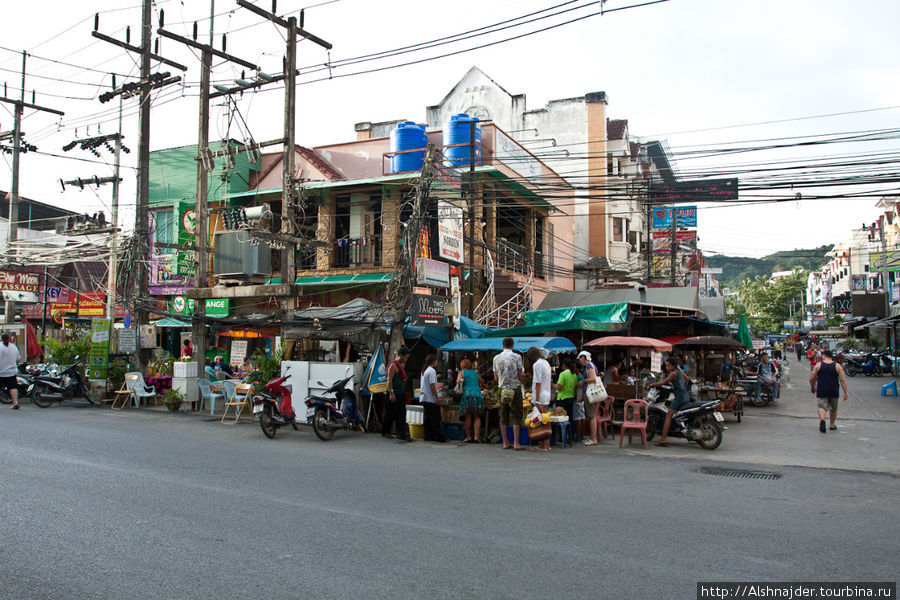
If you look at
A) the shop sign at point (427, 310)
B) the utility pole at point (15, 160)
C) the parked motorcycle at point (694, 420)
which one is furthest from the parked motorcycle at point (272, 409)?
the utility pole at point (15, 160)

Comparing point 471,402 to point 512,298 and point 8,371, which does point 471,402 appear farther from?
point 8,371

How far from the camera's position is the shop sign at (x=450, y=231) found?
1445 centimetres

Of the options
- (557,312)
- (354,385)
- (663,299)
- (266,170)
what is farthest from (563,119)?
(354,385)

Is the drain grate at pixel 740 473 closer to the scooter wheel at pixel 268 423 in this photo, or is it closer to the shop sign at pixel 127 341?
the scooter wheel at pixel 268 423

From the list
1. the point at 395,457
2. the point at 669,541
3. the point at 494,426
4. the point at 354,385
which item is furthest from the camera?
the point at 354,385

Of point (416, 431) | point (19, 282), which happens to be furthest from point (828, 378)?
point (19, 282)

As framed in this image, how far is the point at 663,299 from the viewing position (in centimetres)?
2467

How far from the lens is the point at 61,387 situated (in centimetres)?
1697

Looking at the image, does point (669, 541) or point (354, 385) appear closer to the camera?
point (669, 541)

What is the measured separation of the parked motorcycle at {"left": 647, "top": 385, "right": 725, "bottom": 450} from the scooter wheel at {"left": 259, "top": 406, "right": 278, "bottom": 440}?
7.29 meters

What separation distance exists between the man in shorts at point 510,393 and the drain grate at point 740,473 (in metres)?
3.13

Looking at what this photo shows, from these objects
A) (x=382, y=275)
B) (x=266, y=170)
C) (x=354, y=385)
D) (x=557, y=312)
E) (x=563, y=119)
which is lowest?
(x=354, y=385)

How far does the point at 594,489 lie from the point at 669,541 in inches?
87.6

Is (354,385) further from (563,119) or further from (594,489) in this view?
(563,119)
